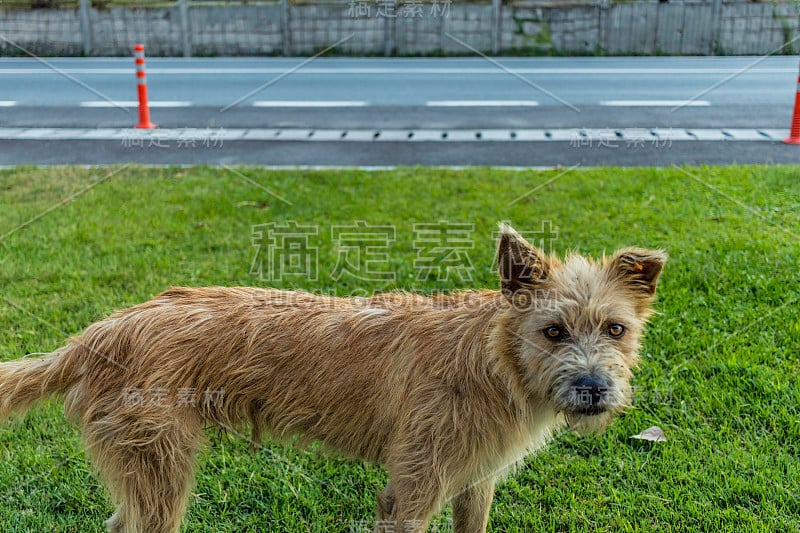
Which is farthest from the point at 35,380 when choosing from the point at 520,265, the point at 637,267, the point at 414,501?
the point at 637,267

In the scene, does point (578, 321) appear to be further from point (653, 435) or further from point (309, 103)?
point (309, 103)

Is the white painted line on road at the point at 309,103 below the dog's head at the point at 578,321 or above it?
above

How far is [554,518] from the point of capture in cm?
378

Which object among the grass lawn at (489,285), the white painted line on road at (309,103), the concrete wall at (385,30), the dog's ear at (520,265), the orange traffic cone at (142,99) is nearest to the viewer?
the dog's ear at (520,265)

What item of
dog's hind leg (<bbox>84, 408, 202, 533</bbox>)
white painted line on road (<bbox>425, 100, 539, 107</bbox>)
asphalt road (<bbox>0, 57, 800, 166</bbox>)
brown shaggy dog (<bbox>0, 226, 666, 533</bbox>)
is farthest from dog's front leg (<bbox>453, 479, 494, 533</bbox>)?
white painted line on road (<bbox>425, 100, 539, 107</bbox>)

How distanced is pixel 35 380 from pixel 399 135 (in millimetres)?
8886

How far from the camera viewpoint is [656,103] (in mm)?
13297

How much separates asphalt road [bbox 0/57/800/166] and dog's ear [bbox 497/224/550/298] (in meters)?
7.02

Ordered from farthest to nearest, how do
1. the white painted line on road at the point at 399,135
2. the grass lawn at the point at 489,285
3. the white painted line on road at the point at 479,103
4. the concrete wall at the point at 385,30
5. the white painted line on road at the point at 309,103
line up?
the concrete wall at the point at 385,30, the white painted line on road at the point at 309,103, the white painted line on road at the point at 479,103, the white painted line on road at the point at 399,135, the grass lawn at the point at 489,285

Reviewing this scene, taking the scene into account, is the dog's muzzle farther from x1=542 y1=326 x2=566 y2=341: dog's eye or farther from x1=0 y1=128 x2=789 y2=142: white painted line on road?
x1=0 y1=128 x2=789 y2=142: white painted line on road

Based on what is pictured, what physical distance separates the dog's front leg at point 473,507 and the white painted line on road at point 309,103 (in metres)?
11.2

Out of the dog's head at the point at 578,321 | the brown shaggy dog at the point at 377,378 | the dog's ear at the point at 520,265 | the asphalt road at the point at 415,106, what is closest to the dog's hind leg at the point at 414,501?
the brown shaggy dog at the point at 377,378

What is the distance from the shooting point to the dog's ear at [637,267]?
9.86 ft

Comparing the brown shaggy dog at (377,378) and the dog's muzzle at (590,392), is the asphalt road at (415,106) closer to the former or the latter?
the brown shaggy dog at (377,378)
